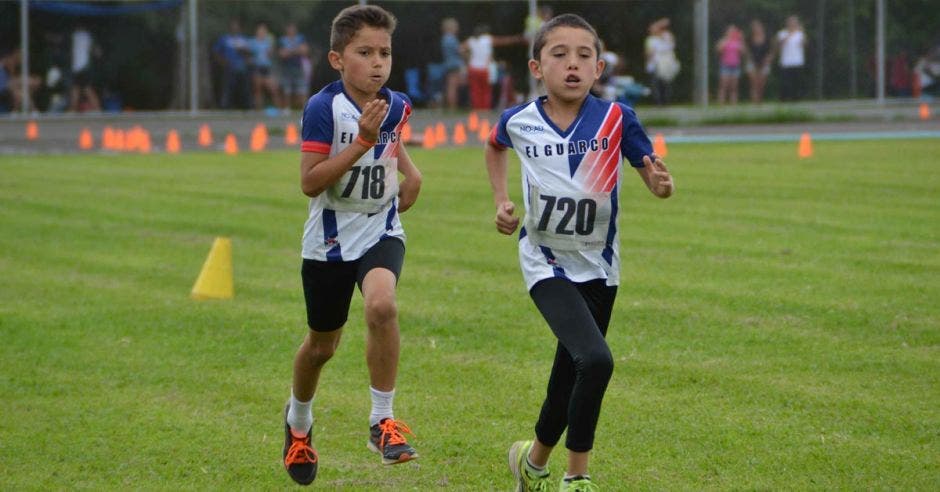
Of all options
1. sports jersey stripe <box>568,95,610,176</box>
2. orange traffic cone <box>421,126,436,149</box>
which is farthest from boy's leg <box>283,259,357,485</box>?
orange traffic cone <box>421,126,436,149</box>

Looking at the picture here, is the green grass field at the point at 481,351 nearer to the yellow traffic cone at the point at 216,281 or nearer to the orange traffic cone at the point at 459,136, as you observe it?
the yellow traffic cone at the point at 216,281

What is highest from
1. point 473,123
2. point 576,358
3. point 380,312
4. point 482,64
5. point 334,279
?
point 482,64

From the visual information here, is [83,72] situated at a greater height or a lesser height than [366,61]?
greater

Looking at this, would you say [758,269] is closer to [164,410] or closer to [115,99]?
[164,410]

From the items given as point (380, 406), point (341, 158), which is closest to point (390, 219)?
point (341, 158)

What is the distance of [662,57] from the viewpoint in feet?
97.5

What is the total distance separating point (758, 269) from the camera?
11.7 meters

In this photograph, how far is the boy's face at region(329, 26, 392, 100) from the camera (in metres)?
6.42

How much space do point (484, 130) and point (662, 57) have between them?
4474mm

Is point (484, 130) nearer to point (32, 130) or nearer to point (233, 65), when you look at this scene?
point (233, 65)

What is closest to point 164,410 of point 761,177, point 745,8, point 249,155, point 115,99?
point 761,177

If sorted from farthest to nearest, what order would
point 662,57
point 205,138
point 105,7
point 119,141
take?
point 662,57, point 105,7, point 205,138, point 119,141

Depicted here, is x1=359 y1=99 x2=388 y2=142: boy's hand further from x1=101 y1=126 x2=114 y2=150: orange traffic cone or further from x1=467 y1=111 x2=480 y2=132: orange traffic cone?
x1=467 y1=111 x2=480 y2=132: orange traffic cone

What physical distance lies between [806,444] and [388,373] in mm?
1925
